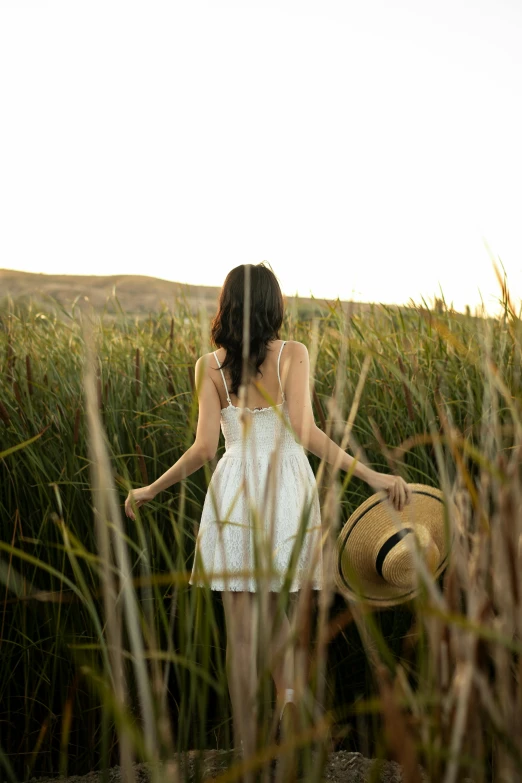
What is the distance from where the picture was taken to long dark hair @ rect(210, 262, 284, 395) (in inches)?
123

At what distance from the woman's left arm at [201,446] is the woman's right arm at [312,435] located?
1.02ft

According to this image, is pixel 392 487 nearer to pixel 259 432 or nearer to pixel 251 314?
pixel 259 432

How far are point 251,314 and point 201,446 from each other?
546mm

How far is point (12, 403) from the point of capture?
4.00 meters

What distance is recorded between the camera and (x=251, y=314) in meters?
3.12

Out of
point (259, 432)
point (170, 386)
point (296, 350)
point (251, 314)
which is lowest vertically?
point (259, 432)

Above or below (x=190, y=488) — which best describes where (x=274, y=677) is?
below

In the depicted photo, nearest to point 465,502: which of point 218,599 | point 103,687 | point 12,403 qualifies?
point 103,687

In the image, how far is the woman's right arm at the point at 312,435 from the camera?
8.38ft

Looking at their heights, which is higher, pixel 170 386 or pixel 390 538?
pixel 170 386

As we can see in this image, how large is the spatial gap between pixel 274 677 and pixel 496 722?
190 centimetres

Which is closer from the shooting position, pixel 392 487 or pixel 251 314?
pixel 392 487

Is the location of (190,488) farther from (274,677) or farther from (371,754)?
(371,754)

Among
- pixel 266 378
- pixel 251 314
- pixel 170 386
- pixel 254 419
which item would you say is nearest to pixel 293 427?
pixel 254 419
